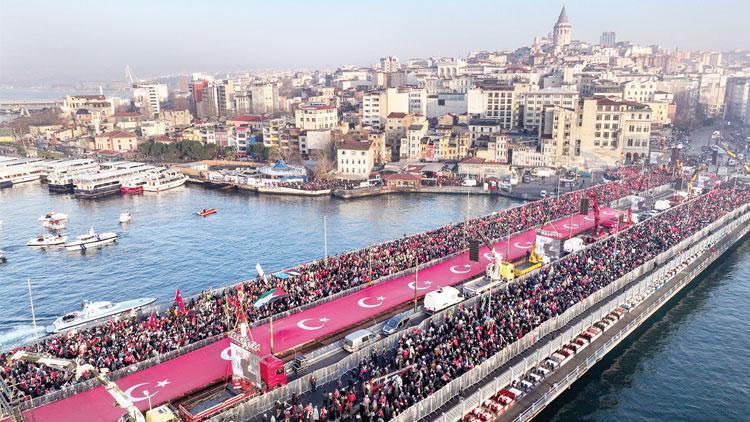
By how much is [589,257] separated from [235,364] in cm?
1941

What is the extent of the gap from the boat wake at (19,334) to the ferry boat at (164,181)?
3783cm

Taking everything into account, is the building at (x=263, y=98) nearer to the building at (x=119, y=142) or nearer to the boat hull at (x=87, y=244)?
the building at (x=119, y=142)

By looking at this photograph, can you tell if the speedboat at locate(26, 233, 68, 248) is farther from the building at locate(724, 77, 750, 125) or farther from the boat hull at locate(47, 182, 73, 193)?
the building at locate(724, 77, 750, 125)

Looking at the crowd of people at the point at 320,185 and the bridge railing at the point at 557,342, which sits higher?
the bridge railing at the point at 557,342

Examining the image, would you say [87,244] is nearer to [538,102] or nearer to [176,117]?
[538,102]

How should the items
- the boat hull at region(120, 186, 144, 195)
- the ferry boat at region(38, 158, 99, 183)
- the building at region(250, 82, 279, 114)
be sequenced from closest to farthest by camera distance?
the boat hull at region(120, 186, 144, 195)
the ferry boat at region(38, 158, 99, 183)
the building at region(250, 82, 279, 114)

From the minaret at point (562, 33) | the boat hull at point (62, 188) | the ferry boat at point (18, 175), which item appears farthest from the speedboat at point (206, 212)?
the minaret at point (562, 33)

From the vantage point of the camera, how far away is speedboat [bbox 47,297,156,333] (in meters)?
27.1

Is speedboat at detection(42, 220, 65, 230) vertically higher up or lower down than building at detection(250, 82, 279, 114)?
lower down

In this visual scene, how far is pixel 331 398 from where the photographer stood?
15.7 meters

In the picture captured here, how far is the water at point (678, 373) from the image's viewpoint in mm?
20516

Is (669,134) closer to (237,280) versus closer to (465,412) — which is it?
(237,280)

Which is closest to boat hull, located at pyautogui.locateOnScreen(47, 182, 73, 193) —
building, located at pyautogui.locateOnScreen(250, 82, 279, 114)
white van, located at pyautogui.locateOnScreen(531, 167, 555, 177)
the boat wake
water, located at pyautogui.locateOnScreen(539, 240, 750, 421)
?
the boat wake

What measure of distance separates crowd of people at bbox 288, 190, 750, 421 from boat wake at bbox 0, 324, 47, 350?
17.7m
